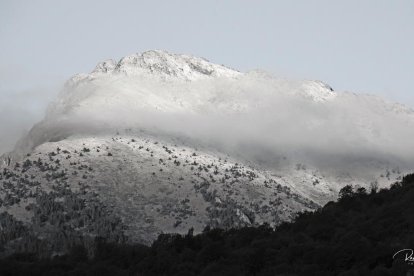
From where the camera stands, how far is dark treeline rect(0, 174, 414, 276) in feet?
282

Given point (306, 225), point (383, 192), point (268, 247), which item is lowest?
point (268, 247)

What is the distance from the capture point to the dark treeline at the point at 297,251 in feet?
282

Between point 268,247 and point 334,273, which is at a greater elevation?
point 268,247

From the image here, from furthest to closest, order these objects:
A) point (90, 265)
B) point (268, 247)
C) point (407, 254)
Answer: point (90, 265)
point (268, 247)
point (407, 254)

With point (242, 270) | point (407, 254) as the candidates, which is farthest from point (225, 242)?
point (407, 254)

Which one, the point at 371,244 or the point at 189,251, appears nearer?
the point at 371,244

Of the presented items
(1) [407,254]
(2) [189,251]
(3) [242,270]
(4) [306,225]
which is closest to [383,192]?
(4) [306,225]

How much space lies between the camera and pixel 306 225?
433 feet

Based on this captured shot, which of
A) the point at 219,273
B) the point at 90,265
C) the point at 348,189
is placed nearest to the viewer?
the point at 219,273

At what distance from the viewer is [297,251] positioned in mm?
97750

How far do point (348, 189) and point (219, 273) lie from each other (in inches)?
3178

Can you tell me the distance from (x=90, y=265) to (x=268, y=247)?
3506cm

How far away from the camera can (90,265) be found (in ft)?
408

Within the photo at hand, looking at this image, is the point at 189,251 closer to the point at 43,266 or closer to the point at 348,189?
the point at 43,266
